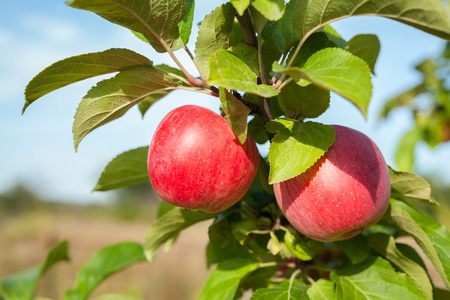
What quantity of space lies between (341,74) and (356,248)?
356mm

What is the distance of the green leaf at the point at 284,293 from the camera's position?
0.60 meters

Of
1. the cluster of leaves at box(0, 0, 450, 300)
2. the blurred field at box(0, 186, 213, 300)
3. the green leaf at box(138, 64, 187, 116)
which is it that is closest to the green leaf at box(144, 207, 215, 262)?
the cluster of leaves at box(0, 0, 450, 300)

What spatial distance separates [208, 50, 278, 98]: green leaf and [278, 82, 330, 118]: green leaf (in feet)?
0.42

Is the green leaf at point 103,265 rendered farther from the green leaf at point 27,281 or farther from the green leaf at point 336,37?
the green leaf at point 336,37

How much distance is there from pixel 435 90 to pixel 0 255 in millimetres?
7826

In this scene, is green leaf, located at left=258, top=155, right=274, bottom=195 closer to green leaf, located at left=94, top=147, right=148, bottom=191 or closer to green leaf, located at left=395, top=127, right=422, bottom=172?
green leaf, located at left=94, top=147, right=148, bottom=191

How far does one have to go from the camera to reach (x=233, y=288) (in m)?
0.71

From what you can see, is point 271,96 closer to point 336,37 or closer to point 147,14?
point 147,14

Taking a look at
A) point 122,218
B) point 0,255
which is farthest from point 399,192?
point 122,218

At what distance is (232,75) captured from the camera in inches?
18.4

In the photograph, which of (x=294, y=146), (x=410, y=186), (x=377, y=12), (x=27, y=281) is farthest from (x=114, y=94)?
(x=27, y=281)

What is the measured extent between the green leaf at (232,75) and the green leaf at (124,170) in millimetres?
335

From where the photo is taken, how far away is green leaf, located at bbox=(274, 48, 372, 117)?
1.31ft

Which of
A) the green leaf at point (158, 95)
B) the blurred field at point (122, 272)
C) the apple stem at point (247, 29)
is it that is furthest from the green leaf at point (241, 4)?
the blurred field at point (122, 272)
